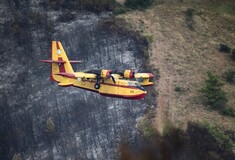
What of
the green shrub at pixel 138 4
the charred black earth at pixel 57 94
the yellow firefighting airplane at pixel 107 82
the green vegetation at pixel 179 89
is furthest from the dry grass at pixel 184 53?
the yellow firefighting airplane at pixel 107 82

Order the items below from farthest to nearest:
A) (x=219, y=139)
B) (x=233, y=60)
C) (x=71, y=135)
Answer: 1. (x=233, y=60)
2. (x=71, y=135)
3. (x=219, y=139)

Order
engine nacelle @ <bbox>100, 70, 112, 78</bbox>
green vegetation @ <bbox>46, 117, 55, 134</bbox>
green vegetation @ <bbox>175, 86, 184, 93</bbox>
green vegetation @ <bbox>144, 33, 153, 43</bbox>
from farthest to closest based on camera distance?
green vegetation @ <bbox>144, 33, 153, 43</bbox>
green vegetation @ <bbox>175, 86, 184, 93</bbox>
green vegetation @ <bbox>46, 117, 55, 134</bbox>
engine nacelle @ <bbox>100, 70, 112, 78</bbox>

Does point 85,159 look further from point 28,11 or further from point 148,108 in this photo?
point 28,11

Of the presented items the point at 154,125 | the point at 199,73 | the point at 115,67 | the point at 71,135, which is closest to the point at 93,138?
the point at 71,135

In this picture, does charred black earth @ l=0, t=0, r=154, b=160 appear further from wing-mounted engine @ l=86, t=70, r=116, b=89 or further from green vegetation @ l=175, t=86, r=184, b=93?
wing-mounted engine @ l=86, t=70, r=116, b=89

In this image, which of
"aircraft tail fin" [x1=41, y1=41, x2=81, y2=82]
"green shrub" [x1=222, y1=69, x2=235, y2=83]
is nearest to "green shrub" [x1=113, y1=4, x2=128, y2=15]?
"green shrub" [x1=222, y1=69, x2=235, y2=83]

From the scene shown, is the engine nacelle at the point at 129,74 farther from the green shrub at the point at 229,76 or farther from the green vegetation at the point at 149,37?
the green vegetation at the point at 149,37
